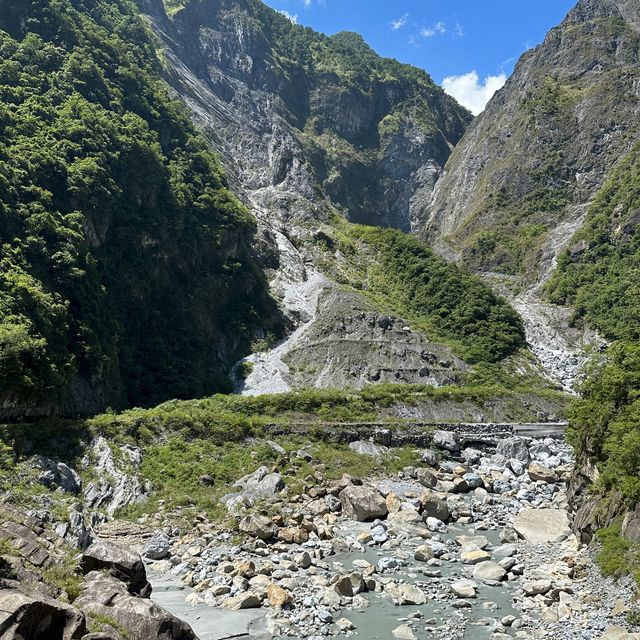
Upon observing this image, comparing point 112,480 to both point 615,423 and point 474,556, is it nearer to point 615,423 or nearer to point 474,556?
point 474,556

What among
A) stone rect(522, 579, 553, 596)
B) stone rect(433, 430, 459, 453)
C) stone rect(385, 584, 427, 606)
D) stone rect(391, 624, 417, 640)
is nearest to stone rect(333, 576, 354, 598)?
stone rect(385, 584, 427, 606)

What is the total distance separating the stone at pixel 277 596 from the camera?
18.1m

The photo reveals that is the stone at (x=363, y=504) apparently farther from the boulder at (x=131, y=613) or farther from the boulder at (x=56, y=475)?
the boulder at (x=131, y=613)

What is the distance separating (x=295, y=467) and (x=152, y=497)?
921cm

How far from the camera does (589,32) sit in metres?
148

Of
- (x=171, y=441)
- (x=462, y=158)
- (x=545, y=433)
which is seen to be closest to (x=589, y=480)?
(x=545, y=433)

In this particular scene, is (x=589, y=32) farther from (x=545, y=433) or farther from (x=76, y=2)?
(x=545, y=433)

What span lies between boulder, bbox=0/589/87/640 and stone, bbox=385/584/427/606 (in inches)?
432

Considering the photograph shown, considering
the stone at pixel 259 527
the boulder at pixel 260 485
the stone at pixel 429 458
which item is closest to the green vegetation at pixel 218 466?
the stone at pixel 429 458

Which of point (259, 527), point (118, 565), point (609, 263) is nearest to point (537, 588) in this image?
point (259, 527)

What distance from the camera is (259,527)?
2472 cm

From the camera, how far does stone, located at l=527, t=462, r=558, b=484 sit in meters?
33.8

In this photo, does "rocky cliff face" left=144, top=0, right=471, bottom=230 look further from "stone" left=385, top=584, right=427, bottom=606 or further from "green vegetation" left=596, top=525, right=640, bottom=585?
"green vegetation" left=596, top=525, right=640, bottom=585

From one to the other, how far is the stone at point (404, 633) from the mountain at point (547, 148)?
Result: 9512 centimetres
